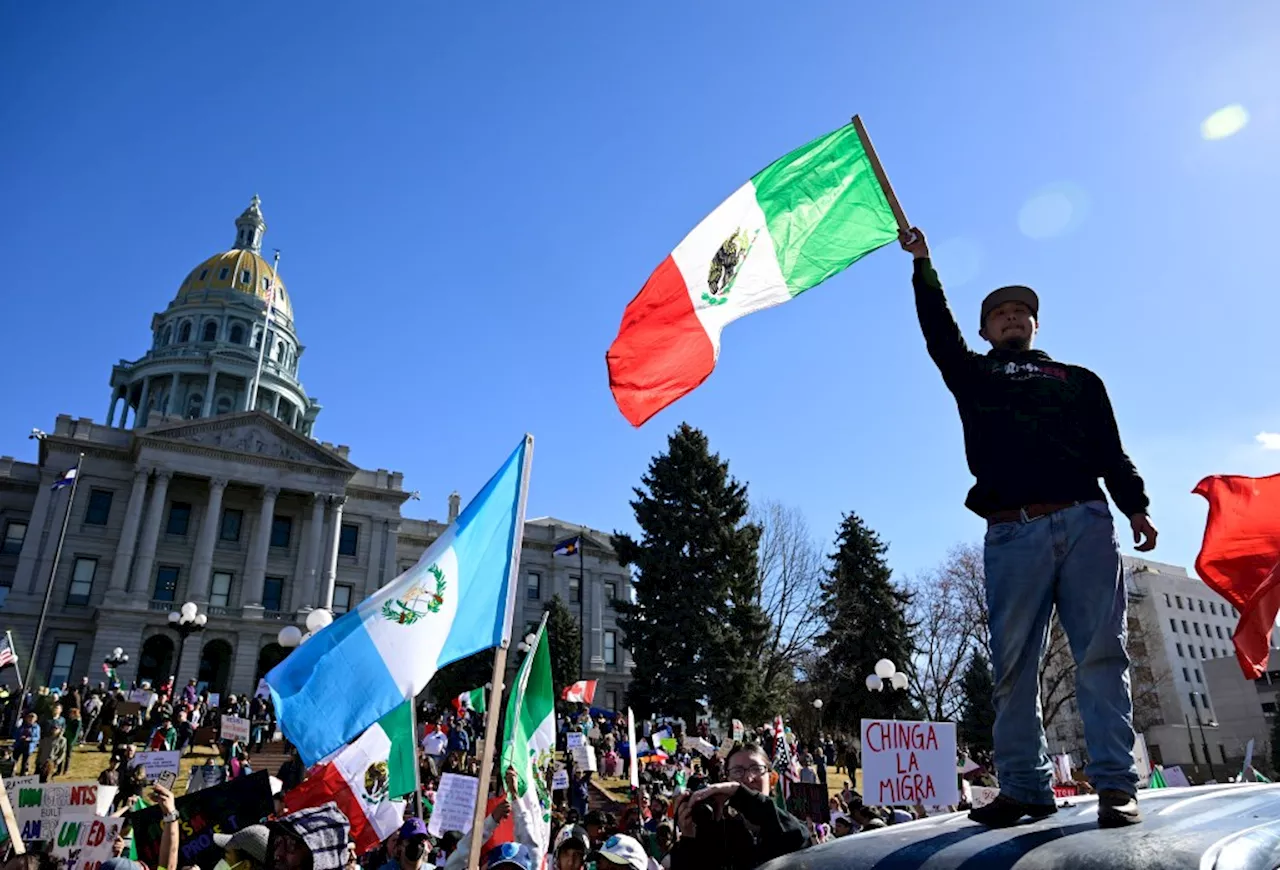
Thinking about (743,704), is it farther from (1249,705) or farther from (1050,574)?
(1249,705)

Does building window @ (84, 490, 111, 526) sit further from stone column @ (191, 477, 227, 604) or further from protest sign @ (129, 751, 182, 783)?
protest sign @ (129, 751, 182, 783)

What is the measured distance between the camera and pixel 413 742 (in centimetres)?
760

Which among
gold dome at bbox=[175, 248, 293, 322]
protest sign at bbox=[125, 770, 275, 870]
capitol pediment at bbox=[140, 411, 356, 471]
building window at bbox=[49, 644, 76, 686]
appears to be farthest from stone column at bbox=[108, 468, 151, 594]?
protest sign at bbox=[125, 770, 275, 870]

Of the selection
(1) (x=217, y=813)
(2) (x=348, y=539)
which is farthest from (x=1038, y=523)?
(2) (x=348, y=539)

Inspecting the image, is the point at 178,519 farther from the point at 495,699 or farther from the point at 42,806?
the point at 495,699

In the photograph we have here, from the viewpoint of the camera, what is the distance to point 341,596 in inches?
2061

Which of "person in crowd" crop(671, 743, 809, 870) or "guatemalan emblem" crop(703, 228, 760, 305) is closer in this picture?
"person in crowd" crop(671, 743, 809, 870)

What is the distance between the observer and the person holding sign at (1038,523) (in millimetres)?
2795

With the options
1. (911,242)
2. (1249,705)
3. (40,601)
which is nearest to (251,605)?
(40,601)

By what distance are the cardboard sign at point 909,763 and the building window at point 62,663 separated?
48.0 metres

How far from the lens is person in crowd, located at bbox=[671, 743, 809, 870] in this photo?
2553 mm

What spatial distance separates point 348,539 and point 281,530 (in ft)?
13.7

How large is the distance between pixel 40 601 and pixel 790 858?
5301cm

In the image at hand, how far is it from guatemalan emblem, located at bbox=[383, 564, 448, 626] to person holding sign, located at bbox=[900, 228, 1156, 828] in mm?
4072
